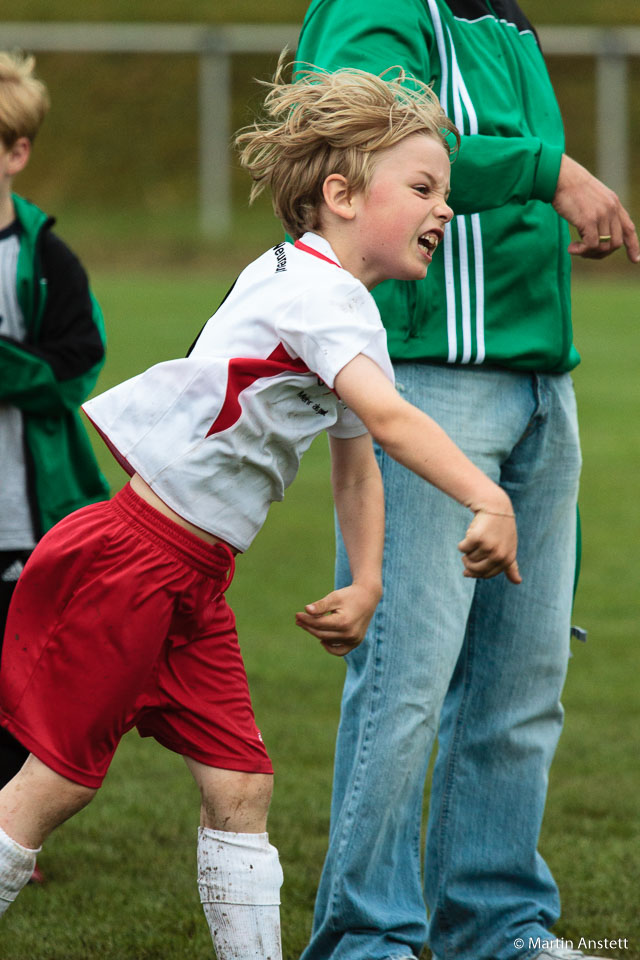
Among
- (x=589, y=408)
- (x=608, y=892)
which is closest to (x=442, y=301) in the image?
(x=608, y=892)

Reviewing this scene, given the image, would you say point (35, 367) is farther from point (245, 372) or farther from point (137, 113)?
point (137, 113)

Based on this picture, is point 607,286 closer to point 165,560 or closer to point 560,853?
point 560,853

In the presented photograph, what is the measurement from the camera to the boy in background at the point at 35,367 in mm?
3512

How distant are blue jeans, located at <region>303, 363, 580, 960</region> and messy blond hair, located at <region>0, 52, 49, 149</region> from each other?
1495mm

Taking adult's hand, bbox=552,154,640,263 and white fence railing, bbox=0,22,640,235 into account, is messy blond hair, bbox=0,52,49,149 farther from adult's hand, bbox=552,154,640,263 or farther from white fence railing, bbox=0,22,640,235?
white fence railing, bbox=0,22,640,235

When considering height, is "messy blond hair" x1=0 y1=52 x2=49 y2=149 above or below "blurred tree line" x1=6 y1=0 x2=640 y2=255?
above

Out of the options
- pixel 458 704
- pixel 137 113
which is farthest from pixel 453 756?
pixel 137 113

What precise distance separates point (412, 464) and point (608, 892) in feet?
5.50

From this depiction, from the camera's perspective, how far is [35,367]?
3.49 m

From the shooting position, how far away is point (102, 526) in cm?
237

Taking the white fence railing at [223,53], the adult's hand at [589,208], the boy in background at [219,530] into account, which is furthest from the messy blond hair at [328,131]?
the white fence railing at [223,53]

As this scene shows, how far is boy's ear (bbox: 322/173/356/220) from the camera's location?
7.82 feet

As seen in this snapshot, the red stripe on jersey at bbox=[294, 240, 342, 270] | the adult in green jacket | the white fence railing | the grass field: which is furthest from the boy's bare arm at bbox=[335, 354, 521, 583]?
the white fence railing

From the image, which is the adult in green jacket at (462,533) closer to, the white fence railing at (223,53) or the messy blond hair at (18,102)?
the messy blond hair at (18,102)
